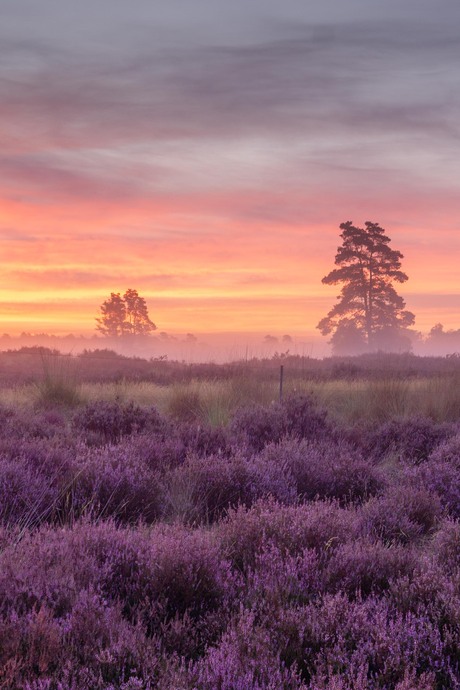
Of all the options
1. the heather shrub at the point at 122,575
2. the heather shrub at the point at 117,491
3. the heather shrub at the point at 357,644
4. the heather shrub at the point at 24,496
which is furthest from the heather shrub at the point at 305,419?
the heather shrub at the point at 357,644

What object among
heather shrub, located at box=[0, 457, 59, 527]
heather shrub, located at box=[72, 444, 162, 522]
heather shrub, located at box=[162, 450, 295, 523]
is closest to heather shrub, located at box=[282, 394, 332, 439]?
heather shrub, located at box=[162, 450, 295, 523]

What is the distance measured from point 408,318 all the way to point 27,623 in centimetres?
4530

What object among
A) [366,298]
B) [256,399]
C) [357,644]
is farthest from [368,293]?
[357,644]

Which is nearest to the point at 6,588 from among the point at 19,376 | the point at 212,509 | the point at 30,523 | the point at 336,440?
the point at 30,523

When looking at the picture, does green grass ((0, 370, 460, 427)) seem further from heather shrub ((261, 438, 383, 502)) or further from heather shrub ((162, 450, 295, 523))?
heather shrub ((162, 450, 295, 523))

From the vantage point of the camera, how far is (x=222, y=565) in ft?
11.0

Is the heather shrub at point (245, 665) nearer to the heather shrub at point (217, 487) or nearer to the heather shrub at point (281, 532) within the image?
the heather shrub at point (281, 532)

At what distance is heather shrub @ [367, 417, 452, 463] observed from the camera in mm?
7688

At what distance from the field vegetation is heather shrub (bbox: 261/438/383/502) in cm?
2

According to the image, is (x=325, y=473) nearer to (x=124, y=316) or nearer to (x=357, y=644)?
(x=357, y=644)

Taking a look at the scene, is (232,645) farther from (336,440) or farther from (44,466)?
(336,440)

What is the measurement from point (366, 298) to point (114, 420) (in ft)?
125

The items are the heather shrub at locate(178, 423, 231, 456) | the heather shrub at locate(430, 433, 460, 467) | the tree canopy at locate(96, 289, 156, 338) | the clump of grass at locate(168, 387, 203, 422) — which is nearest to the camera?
the heather shrub at locate(430, 433, 460, 467)

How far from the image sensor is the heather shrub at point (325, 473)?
5.72m
